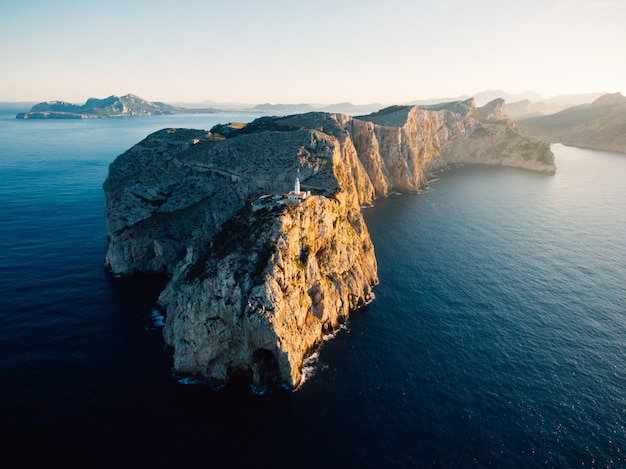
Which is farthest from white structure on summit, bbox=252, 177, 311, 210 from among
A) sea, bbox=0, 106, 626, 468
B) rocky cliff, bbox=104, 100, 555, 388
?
sea, bbox=0, 106, 626, 468

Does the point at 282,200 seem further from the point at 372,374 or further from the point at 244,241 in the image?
the point at 372,374

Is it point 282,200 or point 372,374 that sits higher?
point 282,200

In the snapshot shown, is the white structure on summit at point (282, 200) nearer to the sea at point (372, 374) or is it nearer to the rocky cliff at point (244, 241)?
the rocky cliff at point (244, 241)

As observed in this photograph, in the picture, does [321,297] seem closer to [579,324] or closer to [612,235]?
[579,324]

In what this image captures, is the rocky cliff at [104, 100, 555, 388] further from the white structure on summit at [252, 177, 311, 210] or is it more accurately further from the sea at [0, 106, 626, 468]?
the sea at [0, 106, 626, 468]

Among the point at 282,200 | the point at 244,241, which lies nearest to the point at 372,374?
the point at 244,241

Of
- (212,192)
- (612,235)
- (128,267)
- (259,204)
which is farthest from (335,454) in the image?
(612,235)
